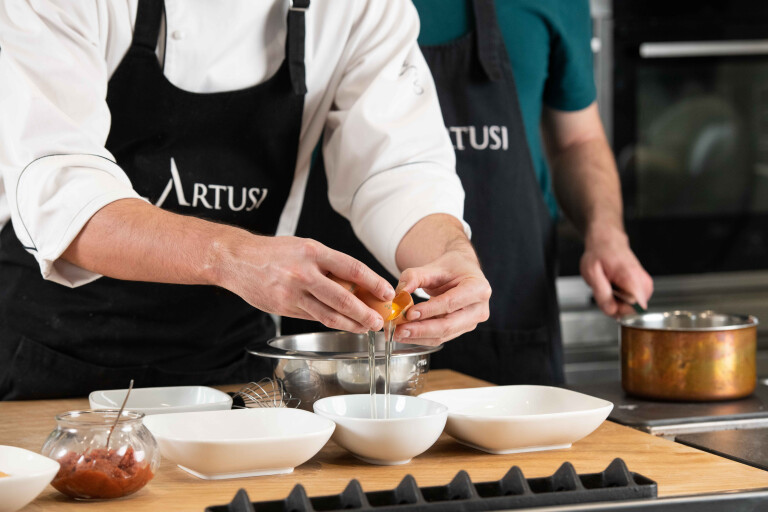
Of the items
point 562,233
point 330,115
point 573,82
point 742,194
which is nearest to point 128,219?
point 330,115

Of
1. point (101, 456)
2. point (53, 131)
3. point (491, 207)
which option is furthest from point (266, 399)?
point (491, 207)

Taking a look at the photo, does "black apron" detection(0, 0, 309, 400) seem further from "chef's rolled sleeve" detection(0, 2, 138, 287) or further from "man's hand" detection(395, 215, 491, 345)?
"man's hand" detection(395, 215, 491, 345)

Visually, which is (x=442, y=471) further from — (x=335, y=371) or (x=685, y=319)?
(x=685, y=319)

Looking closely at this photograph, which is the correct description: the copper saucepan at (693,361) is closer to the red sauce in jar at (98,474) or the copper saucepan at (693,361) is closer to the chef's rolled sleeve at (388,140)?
the chef's rolled sleeve at (388,140)

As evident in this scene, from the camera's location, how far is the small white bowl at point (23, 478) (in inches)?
33.2

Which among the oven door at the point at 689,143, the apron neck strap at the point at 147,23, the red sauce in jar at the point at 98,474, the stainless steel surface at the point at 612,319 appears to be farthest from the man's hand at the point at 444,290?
the oven door at the point at 689,143

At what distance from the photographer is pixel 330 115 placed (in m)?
1.60

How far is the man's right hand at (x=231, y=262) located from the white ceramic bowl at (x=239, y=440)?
120mm

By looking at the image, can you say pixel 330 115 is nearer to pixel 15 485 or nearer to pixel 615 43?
pixel 15 485

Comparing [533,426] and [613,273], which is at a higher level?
[613,273]

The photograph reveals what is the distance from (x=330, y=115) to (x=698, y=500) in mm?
929

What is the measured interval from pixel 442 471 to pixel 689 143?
5.81 feet

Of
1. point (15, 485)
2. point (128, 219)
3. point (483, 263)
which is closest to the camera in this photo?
point (15, 485)

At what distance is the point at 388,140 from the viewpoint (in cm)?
151
